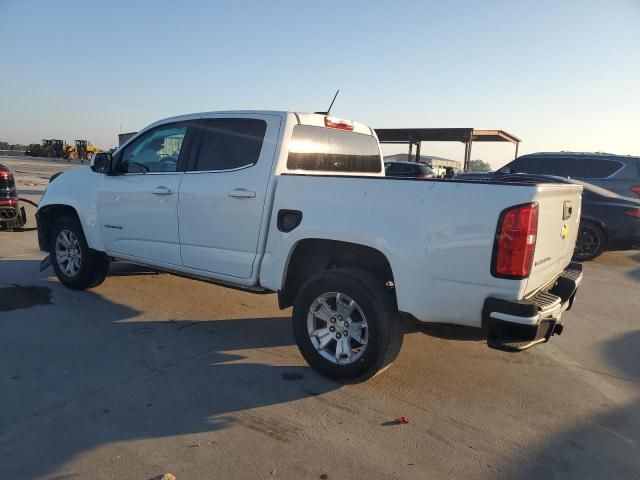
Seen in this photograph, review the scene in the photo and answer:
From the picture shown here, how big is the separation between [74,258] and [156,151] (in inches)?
70.2

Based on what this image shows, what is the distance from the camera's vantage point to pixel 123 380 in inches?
138

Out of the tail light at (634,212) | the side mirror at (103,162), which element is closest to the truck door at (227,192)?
the side mirror at (103,162)

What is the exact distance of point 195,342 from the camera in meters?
4.29

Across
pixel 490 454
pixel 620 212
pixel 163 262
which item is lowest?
pixel 490 454

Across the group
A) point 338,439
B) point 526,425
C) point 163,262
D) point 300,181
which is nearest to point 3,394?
point 163,262

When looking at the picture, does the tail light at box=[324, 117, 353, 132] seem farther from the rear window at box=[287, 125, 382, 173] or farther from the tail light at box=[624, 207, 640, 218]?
the tail light at box=[624, 207, 640, 218]

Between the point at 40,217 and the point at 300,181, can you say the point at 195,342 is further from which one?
the point at 40,217

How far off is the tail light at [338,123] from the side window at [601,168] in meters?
7.62

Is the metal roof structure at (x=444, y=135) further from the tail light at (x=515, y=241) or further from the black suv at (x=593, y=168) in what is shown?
the tail light at (x=515, y=241)

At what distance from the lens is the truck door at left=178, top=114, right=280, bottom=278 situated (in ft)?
13.1

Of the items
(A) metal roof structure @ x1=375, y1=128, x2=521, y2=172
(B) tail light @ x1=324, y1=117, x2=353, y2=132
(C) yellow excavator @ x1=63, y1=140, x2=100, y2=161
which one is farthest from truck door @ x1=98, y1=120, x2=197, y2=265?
(C) yellow excavator @ x1=63, y1=140, x2=100, y2=161

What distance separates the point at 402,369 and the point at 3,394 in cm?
282

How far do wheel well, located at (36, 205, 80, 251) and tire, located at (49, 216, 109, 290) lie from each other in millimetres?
72

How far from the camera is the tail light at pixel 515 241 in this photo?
2850 mm
